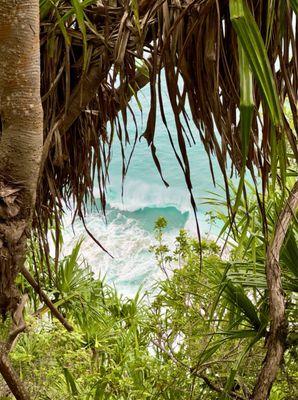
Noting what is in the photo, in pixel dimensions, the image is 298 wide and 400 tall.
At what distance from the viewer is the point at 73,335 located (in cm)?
A: 210

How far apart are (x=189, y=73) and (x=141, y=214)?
7218mm

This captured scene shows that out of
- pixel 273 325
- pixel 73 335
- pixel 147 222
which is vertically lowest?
pixel 147 222

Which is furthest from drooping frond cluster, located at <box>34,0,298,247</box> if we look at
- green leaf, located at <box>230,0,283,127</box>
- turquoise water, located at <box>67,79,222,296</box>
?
turquoise water, located at <box>67,79,222,296</box>

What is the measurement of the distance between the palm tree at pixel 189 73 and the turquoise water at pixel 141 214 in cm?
580

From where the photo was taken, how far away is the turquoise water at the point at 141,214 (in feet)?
23.5

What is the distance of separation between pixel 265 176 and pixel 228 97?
0.46 feet

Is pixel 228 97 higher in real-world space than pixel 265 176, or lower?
higher

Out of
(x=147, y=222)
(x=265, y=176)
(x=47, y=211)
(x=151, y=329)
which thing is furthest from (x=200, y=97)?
(x=147, y=222)

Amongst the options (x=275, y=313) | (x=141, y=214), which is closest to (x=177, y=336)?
(x=275, y=313)

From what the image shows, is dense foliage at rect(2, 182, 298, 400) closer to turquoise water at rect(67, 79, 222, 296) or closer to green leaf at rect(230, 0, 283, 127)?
green leaf at rect(230, 0, 283, 127)

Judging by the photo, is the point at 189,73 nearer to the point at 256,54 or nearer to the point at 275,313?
the point at 256,54

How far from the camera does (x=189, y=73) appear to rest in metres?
0.92

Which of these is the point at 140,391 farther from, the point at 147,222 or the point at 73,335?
the point at 147,222

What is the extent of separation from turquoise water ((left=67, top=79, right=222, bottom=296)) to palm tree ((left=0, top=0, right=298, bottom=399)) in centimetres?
580
